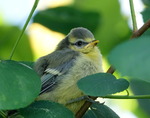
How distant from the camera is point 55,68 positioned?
13.1ft

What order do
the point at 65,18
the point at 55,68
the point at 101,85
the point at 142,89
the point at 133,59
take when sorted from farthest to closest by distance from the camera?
the point at 65,18 < the point at 142,89 < the point at 55,68 < the point at 101,85 < the point at 133,59

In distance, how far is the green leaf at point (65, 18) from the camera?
4.50 meters

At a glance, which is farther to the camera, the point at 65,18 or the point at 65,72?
the point at 65,18

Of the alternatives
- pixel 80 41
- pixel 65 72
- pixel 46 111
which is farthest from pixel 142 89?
pixel 46 111

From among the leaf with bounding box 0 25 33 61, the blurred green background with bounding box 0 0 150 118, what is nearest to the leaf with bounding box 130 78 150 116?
the blurred green background with bounding box 0 0 150 118

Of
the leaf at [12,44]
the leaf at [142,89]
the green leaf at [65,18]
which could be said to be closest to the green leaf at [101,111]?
the leaf at [142,89]

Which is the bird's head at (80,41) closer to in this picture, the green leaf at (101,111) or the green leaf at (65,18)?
the green leaf at (65,18)

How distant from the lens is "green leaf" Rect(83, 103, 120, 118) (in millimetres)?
3205

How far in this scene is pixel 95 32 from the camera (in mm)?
4965

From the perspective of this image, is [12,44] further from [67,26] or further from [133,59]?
[133,59]

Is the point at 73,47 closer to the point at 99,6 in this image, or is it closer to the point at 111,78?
the point at 99,6

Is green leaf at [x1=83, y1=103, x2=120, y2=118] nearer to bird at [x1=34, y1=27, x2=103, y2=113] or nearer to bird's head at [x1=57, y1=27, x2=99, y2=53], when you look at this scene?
bird at [x1=34, y1=27, x2=103, y2=113]

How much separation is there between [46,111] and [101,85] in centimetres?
40

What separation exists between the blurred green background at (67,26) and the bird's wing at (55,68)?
0.46 metres
